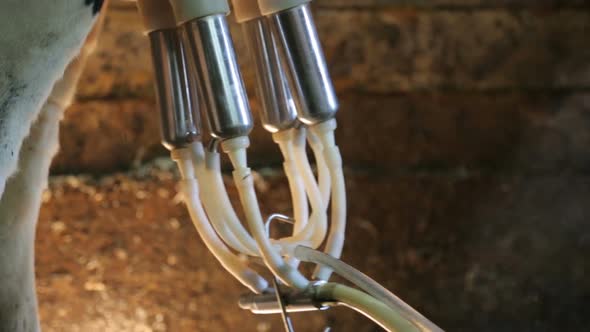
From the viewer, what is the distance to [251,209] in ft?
1.62

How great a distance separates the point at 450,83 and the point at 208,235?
0.52 metres

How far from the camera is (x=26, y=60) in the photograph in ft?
1.47

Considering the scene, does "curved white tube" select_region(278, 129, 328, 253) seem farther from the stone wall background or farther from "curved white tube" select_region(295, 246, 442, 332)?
the stone wall background

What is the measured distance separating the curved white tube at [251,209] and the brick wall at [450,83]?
1.40 feet

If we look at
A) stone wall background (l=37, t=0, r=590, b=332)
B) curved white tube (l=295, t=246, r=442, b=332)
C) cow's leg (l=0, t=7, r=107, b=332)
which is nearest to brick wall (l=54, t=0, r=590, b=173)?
stone wall background (l=37, t=0, r=590, b=332)

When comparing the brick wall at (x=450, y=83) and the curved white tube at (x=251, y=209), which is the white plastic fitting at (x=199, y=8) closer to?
the curved white tube at (x=251, y=209)

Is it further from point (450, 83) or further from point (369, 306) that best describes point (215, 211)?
point (450, 83)

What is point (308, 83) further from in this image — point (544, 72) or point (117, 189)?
point (544, 72)

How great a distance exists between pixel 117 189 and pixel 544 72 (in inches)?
21.8

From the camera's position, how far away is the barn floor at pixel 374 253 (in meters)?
0.86

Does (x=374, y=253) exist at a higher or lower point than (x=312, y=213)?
lower

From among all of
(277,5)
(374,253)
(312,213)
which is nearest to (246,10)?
(277,5)

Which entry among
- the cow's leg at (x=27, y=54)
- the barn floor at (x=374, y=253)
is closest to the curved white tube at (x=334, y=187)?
the cow's leg at (x=27, y=54)

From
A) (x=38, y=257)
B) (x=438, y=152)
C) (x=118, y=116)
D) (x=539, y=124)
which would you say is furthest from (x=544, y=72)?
(x=38, y=257)
